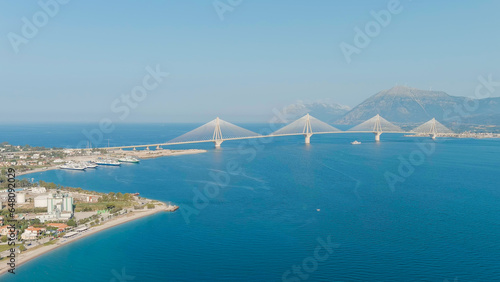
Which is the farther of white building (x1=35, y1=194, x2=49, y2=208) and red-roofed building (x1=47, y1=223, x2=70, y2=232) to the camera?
white building (x1=35, y1=194, x2=49, y2=208)

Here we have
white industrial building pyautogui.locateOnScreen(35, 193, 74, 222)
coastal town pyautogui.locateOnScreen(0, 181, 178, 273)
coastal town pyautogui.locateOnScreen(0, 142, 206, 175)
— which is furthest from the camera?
coastal town pyautogui.locateOnScreen(0, 142, 206, 175)

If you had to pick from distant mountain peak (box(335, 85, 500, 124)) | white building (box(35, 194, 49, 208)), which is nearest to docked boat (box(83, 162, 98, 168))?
white building (box(35, 194, 49, 208))

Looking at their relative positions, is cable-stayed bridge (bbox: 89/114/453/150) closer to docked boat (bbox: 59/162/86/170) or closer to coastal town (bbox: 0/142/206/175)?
coastal town (bbox: 0/142/206/175)

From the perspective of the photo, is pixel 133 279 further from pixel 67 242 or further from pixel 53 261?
pixel 67 242

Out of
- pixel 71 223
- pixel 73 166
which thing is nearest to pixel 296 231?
pixel 71 223

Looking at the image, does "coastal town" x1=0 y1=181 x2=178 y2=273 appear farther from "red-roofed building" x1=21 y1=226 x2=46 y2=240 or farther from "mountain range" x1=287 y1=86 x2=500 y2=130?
"mountain range" x1=287 y1=86 x2=500 y2=130

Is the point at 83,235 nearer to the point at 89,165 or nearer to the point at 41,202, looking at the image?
the point at 41,202

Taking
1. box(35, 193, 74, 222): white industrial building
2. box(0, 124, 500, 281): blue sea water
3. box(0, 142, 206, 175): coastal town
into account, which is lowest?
box(0, 124, 500, 281): blue sea water

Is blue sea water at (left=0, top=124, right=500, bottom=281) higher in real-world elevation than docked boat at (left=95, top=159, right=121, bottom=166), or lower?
lower

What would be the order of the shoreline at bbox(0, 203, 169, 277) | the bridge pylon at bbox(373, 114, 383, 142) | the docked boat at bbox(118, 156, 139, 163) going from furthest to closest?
the bridge pylon at bbox(373, 114, 383, 142) < the docked boat at bbox(118, 156, 139, 163) < the shoreline at bbox(0, 203, 169, 277)
